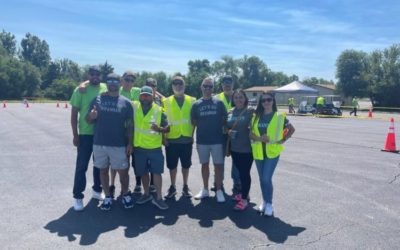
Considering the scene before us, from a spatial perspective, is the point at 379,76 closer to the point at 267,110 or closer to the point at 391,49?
the point at 391,49

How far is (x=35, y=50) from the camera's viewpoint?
419 feet

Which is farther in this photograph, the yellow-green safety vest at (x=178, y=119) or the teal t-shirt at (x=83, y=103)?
the yellow-green safety vest at (x=178, y=119)

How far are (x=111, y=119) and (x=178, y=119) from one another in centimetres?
114

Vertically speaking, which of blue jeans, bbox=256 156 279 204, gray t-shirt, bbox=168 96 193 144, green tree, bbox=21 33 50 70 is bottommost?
Answer: blue jeans, bbox=256 156 279 204

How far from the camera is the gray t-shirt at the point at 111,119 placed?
17.3 feet

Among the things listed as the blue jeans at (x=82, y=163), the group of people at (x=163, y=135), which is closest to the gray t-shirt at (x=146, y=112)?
the group of people at (x=163, y=135)

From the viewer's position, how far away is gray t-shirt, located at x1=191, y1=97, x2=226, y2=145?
5855 millimetres

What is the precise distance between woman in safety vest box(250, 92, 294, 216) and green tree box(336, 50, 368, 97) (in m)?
59.1

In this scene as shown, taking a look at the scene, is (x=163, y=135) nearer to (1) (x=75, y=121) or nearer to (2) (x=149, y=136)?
(2) (x=149, y=136)

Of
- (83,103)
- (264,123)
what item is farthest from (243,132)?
(83,103)

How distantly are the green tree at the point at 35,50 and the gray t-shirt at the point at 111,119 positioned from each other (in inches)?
5231

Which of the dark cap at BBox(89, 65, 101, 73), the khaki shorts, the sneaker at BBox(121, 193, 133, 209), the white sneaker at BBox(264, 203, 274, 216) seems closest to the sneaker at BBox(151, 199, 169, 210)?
the sneaker at BBox(121, 193, 133, 209)

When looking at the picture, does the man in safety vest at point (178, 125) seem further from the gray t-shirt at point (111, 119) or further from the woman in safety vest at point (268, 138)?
the woman in safety vest at point (268, 138)

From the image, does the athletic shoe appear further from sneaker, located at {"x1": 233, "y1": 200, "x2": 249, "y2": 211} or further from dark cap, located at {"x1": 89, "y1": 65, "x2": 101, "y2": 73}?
dark cap, located at {"x1": 89, "y1": 65, "x2": 101, "y2": 73}
